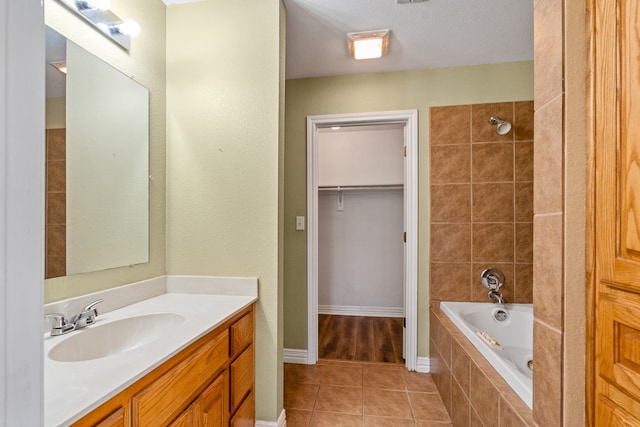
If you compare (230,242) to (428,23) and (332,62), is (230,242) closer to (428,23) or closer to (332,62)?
(332,62)

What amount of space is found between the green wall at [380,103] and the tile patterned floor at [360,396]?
0.25 metres

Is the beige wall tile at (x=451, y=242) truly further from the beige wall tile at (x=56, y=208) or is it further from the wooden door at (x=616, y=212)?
the beige wall tile at (x=56, y=208)

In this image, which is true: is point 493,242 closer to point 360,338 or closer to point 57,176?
point 360,338

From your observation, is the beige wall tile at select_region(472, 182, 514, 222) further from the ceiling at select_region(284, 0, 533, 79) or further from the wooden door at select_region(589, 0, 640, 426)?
the wooden door at select_region(589, 0, 640, 426)

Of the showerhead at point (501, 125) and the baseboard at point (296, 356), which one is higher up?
the showerhead at point (501, 125)

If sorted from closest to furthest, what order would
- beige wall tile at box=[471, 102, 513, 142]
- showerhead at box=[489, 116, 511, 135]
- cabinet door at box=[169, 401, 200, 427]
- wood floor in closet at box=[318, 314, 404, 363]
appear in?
cabinet door at box=[169, 401, 200, 427] → showerhead at box=[489, 116, 511, 135] → beige wall tile at box=[471, 102, 513, 142] → wood floor in closet at box=[318, 314, 404, 363]

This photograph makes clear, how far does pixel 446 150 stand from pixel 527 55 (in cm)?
89

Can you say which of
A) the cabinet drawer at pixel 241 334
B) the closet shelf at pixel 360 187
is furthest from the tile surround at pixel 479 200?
the cabinet drawer at pixel 241 334

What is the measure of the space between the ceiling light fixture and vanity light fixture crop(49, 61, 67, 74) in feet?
5.11

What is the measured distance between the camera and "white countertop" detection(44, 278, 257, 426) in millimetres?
636

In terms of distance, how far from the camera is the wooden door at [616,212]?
693mm

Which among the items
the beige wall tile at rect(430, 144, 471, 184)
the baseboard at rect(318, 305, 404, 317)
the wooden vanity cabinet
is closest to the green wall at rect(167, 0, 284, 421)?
the wooden vanity cabinet

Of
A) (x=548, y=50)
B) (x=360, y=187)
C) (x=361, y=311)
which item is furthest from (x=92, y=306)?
(x=361, y=311)
